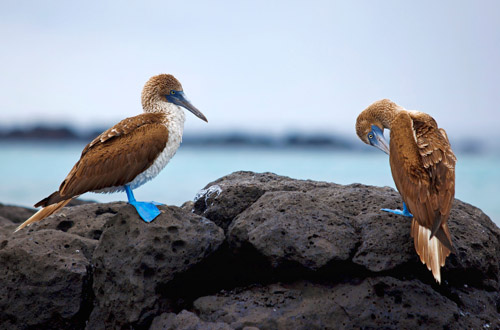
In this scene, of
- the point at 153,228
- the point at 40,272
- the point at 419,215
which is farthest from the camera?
the point at 40,272

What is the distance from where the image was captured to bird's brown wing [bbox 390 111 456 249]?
556 cm

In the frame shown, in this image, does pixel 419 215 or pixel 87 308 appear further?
pixel 87 308

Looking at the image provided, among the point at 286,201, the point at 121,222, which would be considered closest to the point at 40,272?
the point at 121,222

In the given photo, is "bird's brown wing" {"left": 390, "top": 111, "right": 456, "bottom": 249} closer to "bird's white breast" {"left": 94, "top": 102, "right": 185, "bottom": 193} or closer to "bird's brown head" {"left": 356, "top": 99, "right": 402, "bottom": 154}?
"bird's brown head" {"left": 356, "top": 99, "right": 402, "bottom": 154}

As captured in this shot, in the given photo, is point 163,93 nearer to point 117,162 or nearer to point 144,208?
point 117,162

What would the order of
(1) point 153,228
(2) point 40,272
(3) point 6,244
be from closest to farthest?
(1) point 153,228 < (2) point 40,272 < (3) point 6,244

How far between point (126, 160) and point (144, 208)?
22.7 inches

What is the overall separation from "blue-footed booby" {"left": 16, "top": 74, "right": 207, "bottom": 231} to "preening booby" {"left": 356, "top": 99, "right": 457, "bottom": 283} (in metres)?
2.51

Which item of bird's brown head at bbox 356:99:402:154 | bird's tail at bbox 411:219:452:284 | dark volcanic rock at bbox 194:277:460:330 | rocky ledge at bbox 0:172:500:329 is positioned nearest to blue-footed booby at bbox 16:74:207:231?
rocky ledge at bbox 0:172:500:329

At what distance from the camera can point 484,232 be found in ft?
22.3

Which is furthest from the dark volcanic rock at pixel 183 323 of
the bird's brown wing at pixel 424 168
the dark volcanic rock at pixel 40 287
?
the bird's brown wing at pixel 424 168

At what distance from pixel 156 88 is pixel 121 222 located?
1617mm

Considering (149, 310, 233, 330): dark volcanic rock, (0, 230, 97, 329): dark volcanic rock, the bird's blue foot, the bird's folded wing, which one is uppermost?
the bird's folded wing

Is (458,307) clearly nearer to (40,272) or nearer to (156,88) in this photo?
(156,88)
